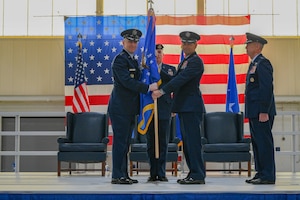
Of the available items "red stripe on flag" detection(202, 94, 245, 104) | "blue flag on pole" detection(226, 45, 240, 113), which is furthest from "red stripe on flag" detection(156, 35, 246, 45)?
"red stripe on flag" detection(202, 94, 245, 104)

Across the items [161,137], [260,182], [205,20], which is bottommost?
[260,182]

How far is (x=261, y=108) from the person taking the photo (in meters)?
5.69

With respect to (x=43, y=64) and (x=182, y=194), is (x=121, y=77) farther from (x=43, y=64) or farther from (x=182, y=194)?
(x=43, y=64)

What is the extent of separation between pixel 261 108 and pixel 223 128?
8.91ft

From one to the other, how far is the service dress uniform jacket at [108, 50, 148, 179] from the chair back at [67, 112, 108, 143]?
2.40 meters

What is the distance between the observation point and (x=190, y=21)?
36.6ft

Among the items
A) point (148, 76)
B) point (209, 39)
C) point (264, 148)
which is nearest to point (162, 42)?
point (209, 39)

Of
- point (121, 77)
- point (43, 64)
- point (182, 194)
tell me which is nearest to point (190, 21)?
point (43, 64)

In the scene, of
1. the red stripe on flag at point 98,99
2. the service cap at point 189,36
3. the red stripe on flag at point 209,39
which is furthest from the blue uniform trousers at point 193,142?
the red stripe on flag at point 98,99

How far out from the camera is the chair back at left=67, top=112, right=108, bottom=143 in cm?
833

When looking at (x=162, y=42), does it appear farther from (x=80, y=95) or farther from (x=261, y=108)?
(x=261, y=108)
